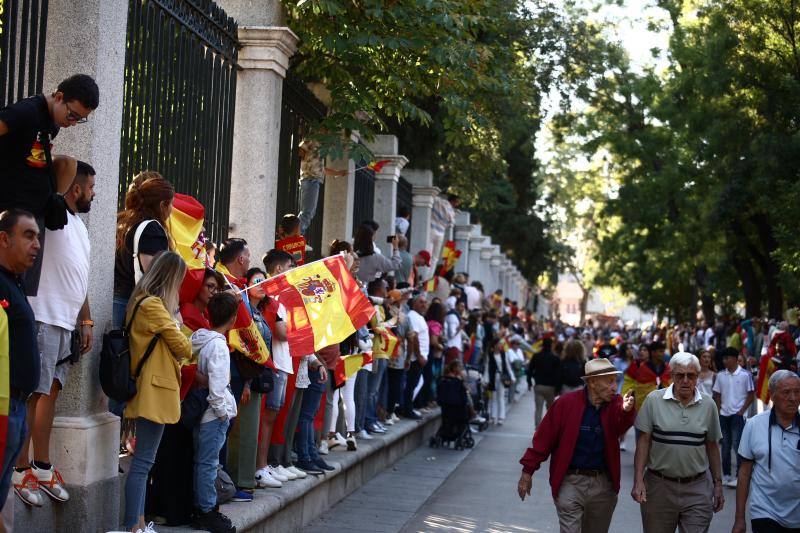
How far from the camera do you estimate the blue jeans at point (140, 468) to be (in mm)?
6848

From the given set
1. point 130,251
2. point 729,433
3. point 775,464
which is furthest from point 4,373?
point 729,433

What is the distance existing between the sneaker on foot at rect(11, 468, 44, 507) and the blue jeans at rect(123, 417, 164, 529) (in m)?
0.55

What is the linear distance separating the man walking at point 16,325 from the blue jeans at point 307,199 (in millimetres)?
7989

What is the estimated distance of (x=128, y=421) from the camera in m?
8.39

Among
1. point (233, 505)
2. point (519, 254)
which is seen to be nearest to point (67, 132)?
point (233, 505)

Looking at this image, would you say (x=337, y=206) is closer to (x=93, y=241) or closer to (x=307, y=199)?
(x=307, y=199)

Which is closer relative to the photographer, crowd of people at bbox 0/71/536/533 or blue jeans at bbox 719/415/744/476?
crowd of people at bbox 0/71/536/533

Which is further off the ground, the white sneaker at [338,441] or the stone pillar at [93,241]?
the stone pillar at [93,241]

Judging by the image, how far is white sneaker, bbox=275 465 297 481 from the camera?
9.98 meters

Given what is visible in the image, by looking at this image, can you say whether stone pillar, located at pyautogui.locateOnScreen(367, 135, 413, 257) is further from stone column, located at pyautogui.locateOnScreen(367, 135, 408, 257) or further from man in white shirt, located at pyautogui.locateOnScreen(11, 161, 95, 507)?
man in white shirt, located at pyautogui.locateOnScreen(11, 161, 95, 507)

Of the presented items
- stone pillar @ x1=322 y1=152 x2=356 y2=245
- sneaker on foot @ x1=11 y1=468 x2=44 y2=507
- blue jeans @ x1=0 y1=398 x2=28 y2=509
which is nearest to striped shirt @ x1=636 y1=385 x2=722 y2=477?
sneaker on foot @ x1=11 y1=468 x2=44 y2=507

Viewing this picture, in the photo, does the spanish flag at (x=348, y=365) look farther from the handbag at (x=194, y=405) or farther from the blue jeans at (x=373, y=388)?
the handbag at (x=194, y=405)

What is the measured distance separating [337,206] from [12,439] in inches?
410

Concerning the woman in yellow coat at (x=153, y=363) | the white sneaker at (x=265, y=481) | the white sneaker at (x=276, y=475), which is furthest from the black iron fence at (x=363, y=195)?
the woman in yellow coat at (x=153, y=363)
